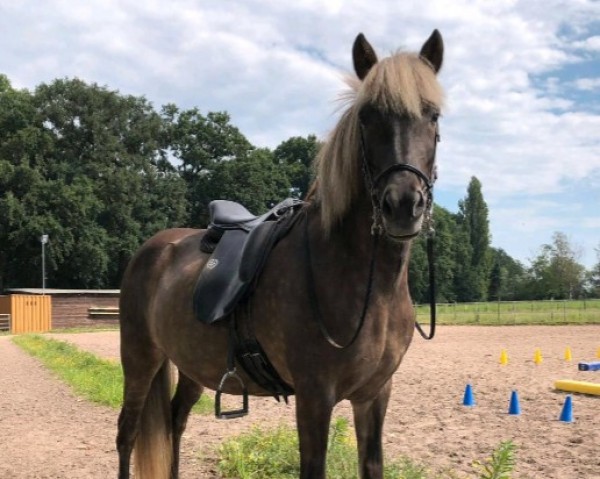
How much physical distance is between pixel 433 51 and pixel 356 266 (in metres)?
1.04

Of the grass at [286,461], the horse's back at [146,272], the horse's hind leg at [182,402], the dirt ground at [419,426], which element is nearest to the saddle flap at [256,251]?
the horse's back at [146,272]

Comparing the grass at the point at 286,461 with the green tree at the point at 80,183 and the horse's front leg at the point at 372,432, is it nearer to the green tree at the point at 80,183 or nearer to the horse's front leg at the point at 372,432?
the horse's front leg at the point at 372,432

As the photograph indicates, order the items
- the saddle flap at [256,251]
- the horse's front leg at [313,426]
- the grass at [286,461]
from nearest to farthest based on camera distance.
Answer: the horse's front leg at [313,426] < the saddle flap at [256,251] < the grass at [286,461]

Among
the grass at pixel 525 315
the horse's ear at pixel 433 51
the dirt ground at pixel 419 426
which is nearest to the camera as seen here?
the horse's ear at pixel 433 51

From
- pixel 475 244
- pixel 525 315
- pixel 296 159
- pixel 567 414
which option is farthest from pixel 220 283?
pixel 475 244

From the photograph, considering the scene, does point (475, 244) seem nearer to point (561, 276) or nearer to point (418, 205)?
point (561, 276)

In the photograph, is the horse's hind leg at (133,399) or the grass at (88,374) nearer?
the horse's hind leg at (133,399)

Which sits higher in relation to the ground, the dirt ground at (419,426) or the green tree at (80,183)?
the green tree at (80,183)

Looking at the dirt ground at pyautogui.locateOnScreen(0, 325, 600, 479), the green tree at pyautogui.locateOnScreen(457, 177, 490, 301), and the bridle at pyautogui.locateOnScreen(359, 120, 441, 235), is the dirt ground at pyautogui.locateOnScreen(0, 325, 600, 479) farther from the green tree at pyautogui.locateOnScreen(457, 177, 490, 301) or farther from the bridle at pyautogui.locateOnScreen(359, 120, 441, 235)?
the green tree at pyautogui.locateOnScreen(457, 177, 490, 301)

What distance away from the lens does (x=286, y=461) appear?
4555mm

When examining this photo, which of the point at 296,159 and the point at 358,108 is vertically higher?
the point at 296,159

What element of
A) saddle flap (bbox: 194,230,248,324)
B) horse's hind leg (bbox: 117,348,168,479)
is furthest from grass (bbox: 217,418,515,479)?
saddle flap (bbox: 194,230,248,324)

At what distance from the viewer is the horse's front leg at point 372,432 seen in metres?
2.93

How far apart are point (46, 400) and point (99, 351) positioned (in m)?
→ 7.98
